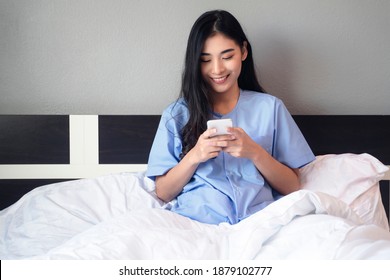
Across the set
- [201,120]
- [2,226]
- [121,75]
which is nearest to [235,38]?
[201,120]

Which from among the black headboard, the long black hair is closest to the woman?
the long black hair

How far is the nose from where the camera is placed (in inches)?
50.7

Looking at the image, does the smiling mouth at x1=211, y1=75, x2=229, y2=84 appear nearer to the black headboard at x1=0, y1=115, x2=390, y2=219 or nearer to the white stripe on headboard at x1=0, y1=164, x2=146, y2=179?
the black headboard at x1=0, y1=115, x2=390, y2=219


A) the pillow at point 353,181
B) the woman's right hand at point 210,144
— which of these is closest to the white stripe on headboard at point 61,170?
the woman's right hand at point 210,144

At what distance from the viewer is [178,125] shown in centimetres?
136

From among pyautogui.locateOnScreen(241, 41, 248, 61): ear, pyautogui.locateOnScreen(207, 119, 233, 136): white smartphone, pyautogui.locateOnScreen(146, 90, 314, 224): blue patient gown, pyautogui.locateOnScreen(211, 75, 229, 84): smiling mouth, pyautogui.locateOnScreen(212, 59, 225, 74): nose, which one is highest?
pyautogui.locateOnScreen(241, 41, 248, 61): ear

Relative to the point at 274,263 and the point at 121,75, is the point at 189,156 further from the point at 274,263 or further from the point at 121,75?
the point at 121,75

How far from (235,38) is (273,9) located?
1.40ft

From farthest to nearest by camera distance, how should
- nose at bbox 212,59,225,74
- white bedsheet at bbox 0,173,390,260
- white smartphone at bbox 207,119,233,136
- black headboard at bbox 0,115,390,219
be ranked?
1. black headboard at bbox 0,115,390,219
2. nose at bbox 212,59,225,74
3. white smartphone at bbox 207,119,233,136
4. white bedsheet at bbox 0,173,390,260

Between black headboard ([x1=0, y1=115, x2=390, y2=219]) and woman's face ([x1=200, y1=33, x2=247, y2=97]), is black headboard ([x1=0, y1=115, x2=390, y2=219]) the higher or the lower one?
the lower one

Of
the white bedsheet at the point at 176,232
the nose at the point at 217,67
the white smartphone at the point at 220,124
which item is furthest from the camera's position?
the nose at the point at 217,67

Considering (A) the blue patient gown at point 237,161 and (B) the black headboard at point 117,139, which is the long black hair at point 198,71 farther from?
(B) the black headboard at point 117,139

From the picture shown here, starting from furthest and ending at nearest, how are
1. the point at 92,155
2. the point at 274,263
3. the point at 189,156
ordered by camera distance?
1. the point at 92,155
2. the point at 189,156
3. the point at 274,263

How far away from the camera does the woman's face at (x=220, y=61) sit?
4.25 ft
